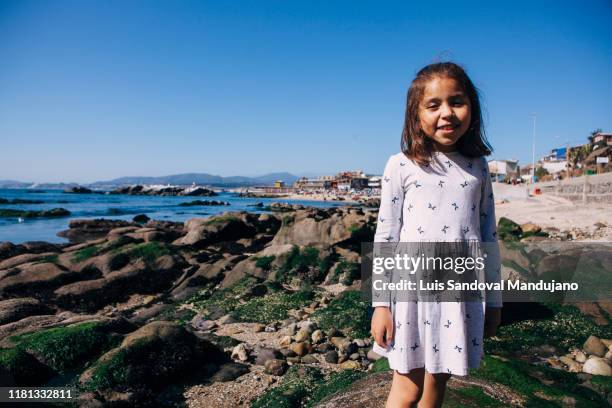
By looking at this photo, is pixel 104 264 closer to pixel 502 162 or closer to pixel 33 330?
pixel 33 330

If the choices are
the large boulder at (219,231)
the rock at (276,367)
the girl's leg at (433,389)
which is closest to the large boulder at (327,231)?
the large boulder at (219,231)

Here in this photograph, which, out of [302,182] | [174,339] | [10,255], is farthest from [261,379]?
[302,182]

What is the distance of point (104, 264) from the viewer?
11047 millimetres

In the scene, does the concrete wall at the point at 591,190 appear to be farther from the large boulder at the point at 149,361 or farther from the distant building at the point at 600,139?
the distant building at the point at 600,139

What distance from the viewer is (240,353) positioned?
224 inches

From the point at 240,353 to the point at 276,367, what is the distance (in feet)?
2.61

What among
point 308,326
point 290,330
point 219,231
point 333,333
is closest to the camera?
point 333,333

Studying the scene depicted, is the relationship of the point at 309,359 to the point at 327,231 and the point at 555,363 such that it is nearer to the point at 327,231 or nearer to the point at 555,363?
the point at 555,363

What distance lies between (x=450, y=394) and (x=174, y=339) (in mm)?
3734

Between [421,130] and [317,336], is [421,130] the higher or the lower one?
the higher one

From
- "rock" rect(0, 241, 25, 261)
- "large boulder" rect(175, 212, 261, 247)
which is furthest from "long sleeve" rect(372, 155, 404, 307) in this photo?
"rock" rect(0, 241, 25, 261)

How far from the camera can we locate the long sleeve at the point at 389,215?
210cm

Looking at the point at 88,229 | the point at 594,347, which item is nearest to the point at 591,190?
the point at 594,347

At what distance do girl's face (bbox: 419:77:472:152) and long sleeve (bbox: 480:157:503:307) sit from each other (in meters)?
0.32
